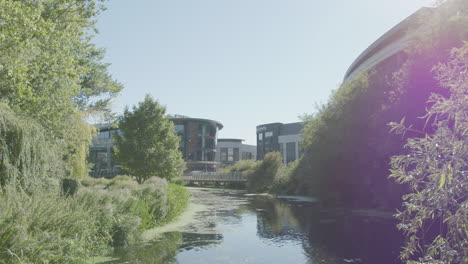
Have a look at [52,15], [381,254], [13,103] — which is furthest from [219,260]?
[52,15]

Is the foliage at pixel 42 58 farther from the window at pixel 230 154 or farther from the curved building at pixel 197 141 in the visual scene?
the window at pixel 230 154

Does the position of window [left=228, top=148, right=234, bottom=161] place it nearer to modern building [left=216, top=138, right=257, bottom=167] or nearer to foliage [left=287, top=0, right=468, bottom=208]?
modern building [left=216, top=138, right=257, bottom=167]

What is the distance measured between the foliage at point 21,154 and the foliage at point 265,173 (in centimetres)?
4208

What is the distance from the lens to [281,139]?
105 meters

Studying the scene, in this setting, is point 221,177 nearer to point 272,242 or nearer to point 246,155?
point 272,242

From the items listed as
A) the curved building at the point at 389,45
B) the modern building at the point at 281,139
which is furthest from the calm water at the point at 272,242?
the modern building at the point at 281,139

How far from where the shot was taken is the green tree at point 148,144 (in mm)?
33750

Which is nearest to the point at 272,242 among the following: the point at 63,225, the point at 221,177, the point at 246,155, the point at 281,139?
the point at 63,225

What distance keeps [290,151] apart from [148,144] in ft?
239

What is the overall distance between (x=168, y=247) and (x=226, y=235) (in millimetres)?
3811

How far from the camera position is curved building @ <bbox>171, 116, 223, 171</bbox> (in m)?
106

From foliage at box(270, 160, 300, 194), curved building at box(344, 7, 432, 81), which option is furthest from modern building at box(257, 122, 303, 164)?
curved building at box(344, 7, 432, 81)

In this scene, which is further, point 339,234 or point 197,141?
point 197,141

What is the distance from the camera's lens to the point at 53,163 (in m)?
11.2
